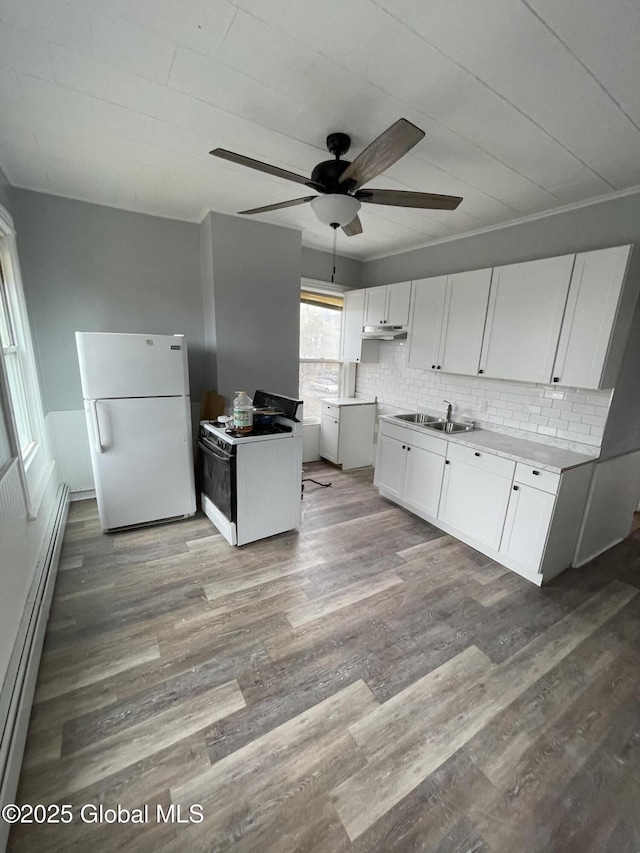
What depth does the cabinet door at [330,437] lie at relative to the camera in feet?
14.2

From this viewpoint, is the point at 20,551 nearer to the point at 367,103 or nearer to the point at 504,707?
the point at 504,707

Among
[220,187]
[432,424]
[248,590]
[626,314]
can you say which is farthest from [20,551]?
[626,314]

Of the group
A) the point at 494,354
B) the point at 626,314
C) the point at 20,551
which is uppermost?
the point at 626,314

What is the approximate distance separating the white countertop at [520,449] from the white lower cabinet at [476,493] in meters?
0.06

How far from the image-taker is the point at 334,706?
152 centimetres

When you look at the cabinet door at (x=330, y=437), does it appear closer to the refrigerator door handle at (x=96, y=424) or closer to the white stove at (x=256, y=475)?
the white stove at (x=256, y=475)

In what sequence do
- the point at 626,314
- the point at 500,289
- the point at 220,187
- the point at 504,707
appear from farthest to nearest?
1. the point at 500,289
2. the point at 220,187
3. the point at 626,314
4. the point at 504,707

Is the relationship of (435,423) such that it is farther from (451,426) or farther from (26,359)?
(26,359)

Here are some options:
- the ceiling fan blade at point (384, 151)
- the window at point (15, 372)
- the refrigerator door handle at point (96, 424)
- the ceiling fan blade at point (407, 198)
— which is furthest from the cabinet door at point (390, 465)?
the window at point (15, 372)

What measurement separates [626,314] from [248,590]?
311 cm

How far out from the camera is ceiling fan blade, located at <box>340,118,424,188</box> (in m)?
1.24

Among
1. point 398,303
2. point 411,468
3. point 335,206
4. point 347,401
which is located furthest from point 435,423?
point 335,206

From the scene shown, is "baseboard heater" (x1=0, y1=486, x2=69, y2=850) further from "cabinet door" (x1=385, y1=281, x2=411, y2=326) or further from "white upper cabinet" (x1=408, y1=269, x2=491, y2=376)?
"cabinet door" (x1=385, y1=281, x2=411, y2=326)

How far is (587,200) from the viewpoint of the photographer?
2406 mm
